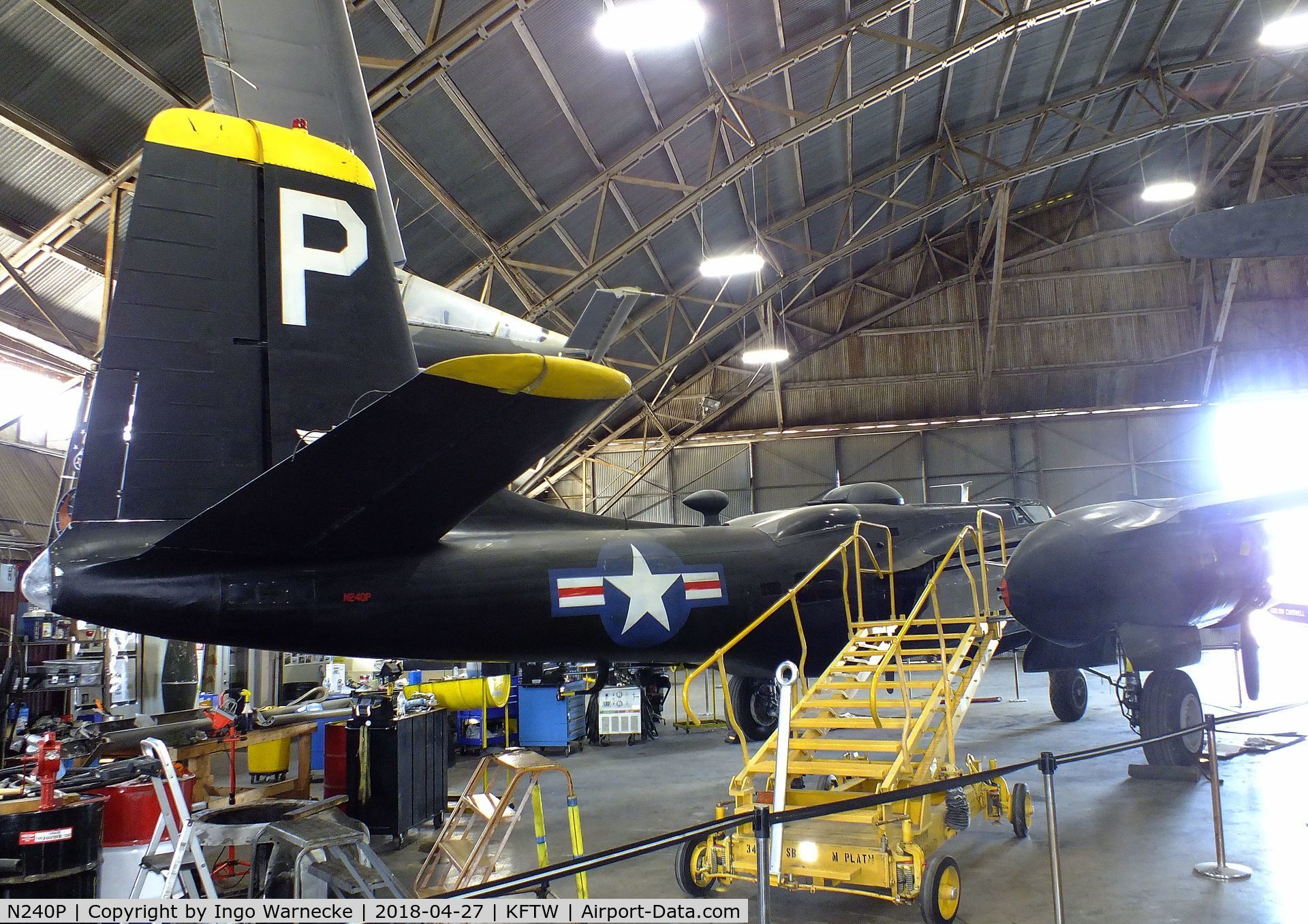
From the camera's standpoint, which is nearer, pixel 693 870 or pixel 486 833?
pixel 486 833

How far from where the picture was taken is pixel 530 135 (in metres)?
16.2

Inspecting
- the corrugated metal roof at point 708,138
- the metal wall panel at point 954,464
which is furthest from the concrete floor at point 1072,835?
the metal wall panel at point 954,464

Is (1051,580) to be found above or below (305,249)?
below

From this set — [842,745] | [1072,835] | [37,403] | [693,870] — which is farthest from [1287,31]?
[37,403]

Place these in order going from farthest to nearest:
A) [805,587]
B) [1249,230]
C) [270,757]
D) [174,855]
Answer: [270,757] → [805,587] → [1249,230] → [174,855]

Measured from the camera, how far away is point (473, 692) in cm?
1377

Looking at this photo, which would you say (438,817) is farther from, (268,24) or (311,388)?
(268,24)

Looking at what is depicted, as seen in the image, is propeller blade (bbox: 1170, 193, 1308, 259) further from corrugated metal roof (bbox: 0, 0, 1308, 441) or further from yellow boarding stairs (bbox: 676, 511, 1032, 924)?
corrugated metal roof (bbox: 0, 0, 1308, 441)

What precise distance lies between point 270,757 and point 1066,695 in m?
12.5

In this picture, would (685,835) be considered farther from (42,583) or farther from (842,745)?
(42,583)

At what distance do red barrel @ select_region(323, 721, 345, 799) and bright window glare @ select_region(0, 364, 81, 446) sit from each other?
1145 centimetres

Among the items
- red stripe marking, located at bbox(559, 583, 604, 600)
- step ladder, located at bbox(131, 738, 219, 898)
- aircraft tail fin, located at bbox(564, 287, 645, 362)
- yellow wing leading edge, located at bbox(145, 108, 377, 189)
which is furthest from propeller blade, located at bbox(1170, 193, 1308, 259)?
→ step ladder, located at bbox(131, 738, 219, 898)

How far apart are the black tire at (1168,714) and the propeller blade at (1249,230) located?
612cm

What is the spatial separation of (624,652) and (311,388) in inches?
135
